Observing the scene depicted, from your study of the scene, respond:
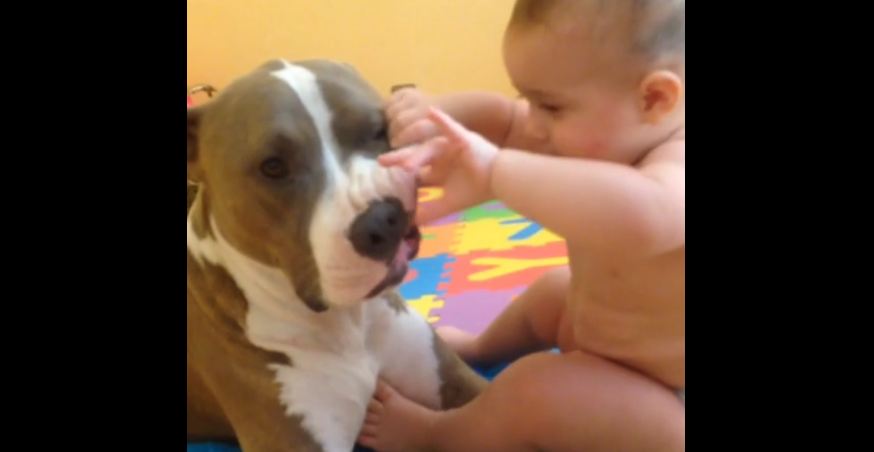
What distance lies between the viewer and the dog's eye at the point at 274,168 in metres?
0.98

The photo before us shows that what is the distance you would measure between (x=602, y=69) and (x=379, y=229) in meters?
0.31

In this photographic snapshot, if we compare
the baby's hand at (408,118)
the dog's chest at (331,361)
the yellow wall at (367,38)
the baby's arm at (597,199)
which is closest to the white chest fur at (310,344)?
the dog's chest at (331,361)

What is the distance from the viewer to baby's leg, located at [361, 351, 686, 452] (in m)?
1.06

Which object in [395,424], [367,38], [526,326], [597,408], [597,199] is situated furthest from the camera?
[367,38]

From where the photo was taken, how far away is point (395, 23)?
126 inches

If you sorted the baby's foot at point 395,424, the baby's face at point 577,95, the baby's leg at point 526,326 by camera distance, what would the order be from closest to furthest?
the baby's face at point 577,95
the baby's foot at point 395,424
the baby's leg at point 526,326

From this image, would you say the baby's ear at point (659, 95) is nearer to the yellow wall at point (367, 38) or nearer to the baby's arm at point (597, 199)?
the baby's arm at point (597, 199)

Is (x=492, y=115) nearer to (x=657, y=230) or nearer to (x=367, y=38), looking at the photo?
(x=657, y=230)

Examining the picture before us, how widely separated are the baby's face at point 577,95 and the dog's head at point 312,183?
0.63 ft

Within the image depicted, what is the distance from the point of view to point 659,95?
3.18 feet

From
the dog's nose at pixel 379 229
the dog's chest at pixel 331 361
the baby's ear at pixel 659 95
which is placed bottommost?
the dog's chest at pixel 331 361

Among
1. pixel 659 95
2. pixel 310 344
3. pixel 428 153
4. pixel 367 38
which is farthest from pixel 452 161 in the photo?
pixel 367 38

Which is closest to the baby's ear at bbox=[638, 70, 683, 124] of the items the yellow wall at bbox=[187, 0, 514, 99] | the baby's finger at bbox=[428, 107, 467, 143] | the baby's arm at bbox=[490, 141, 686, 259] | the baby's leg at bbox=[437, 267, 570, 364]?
the baby's arm at bbox=[490, 141, 686, 259]
